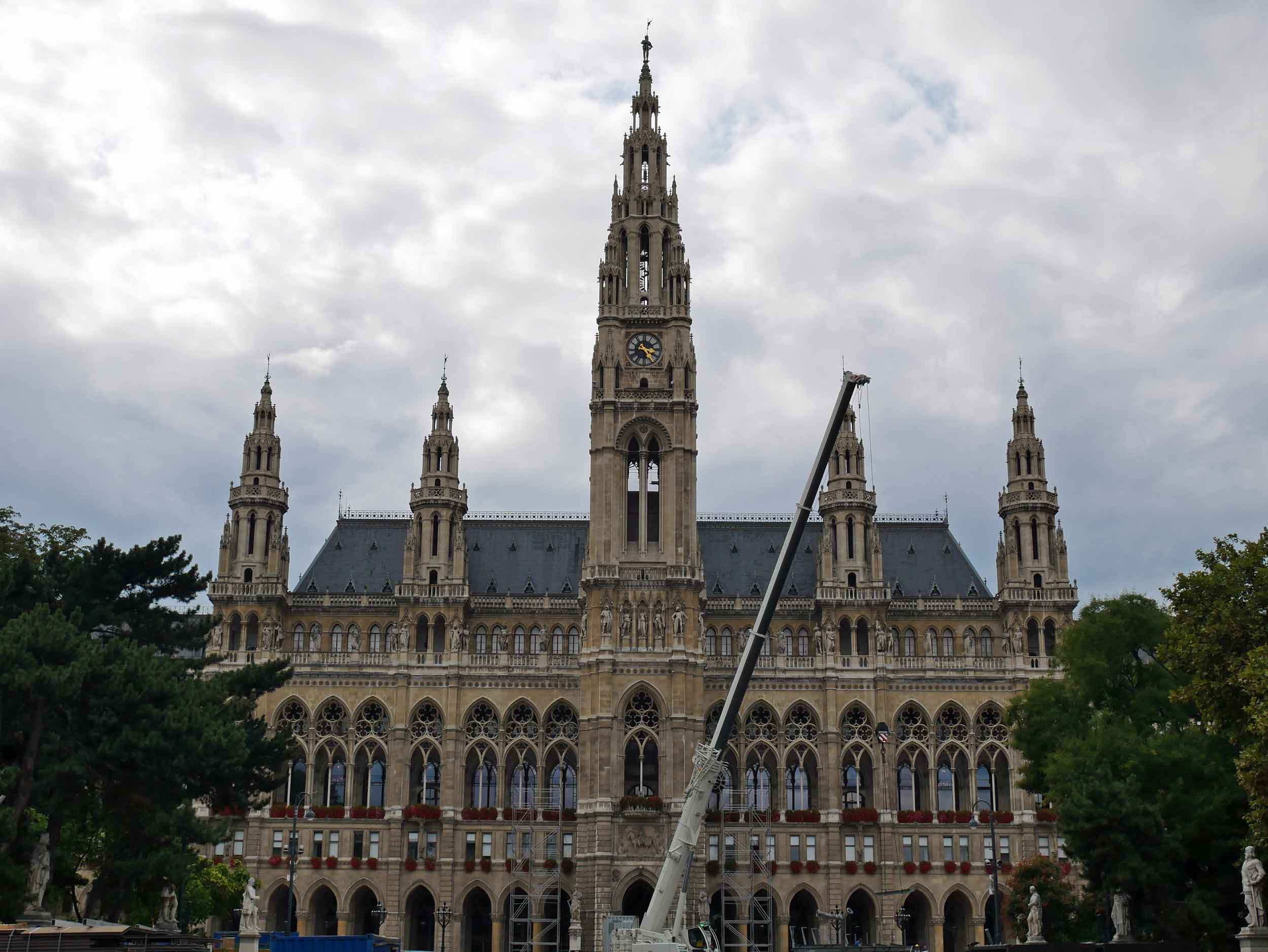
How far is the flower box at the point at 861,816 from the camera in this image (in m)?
94.2

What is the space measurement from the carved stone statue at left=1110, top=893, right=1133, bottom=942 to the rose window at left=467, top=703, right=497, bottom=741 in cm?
4363

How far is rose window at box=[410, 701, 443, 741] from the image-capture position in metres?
96.6

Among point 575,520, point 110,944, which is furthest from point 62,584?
point 575,520

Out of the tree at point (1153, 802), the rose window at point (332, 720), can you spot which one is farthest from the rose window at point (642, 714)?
the tree at point (1153, 802)

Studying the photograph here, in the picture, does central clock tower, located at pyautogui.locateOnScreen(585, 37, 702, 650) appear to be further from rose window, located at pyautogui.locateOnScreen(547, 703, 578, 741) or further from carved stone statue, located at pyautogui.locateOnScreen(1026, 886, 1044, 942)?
carved stone statue, located at pyautogui.locateOnScreen(1026, 886, 1044, 942)

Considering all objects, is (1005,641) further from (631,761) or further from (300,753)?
(300,753)

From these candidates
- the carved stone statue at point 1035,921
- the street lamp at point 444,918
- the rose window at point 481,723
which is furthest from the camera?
the rose window at point 481,723

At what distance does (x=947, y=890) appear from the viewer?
306ft

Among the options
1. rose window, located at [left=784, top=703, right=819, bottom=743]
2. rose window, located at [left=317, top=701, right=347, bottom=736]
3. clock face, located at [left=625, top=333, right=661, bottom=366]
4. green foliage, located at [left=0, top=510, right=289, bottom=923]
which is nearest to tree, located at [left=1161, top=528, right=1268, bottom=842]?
green foliage, located at [left=0, top=510, right=289, bottom=923]

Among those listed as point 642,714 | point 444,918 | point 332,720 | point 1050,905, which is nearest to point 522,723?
point 642,714

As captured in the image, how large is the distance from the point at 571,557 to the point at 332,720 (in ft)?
67.3

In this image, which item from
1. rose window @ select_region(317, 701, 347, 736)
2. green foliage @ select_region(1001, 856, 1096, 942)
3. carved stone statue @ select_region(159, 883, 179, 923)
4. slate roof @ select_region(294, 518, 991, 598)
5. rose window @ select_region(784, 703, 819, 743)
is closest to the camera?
carved stone statue @ select_region(159, 883, 179, 923)

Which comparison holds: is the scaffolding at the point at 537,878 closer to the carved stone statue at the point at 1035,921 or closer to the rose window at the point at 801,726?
the rose window at the point at 801,726

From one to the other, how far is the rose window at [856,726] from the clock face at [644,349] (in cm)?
2683
